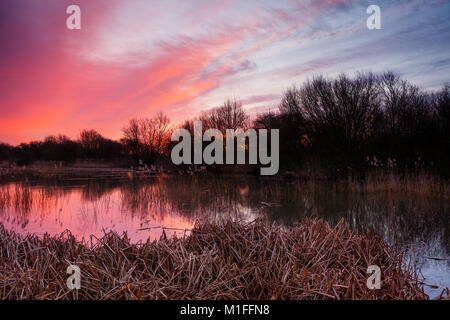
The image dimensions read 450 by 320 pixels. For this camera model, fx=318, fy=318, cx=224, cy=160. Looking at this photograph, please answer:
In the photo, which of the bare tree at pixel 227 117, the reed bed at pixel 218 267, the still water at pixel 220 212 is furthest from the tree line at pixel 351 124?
the reed bed at pixel 218 267

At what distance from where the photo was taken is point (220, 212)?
25.9 feet

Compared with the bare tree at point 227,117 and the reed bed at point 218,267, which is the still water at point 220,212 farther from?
the bare tree at point 227,117

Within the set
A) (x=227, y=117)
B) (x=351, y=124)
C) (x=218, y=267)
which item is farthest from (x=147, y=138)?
(x=218, y=267)

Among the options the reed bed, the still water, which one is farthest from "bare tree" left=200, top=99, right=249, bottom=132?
the reed bed

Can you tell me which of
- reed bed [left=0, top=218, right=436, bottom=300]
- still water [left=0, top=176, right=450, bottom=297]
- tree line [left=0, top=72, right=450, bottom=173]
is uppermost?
tree line [left=0, top=72, right=450, bottom=173]

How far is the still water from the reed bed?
120cm

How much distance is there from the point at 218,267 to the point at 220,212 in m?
5.17

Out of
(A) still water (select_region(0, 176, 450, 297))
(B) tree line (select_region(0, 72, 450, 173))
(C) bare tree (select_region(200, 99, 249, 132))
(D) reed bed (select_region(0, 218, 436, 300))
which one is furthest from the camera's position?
(C) bare tree (select_region(200, 99, 249, 132))

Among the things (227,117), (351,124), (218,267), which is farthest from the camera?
(227,117)

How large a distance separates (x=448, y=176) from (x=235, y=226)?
1045cm

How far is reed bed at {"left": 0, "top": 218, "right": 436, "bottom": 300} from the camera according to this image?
8.02 ft

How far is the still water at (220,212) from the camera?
5.60 metres

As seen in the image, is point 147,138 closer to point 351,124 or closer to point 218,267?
point 351,124

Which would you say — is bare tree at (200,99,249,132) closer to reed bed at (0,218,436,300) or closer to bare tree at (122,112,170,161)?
bare tree at (122,112,170,161)
